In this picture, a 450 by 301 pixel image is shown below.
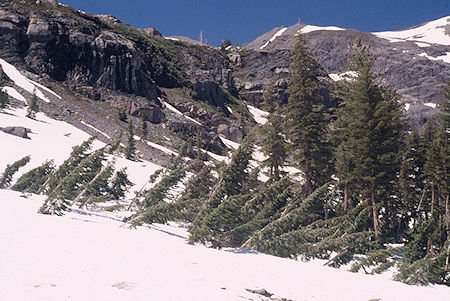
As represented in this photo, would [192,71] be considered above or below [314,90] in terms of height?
above

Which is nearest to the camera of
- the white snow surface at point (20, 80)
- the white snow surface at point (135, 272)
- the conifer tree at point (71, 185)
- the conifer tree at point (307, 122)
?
the white snow surface at point (135, 272)

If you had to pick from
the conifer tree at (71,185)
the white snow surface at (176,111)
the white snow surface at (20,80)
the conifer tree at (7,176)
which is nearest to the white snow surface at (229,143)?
the white snow surface at (176,111)

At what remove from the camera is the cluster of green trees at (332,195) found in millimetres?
12766

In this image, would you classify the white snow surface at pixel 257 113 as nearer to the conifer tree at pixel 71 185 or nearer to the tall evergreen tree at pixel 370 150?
the tall evergreen tree at pixel 370 150

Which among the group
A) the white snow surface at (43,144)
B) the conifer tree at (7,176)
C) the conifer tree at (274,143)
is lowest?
the conifer tree at (7,176)

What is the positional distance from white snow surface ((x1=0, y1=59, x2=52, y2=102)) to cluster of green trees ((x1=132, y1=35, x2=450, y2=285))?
124 ft

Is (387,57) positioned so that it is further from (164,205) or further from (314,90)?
(164,205)

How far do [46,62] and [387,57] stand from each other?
155 m

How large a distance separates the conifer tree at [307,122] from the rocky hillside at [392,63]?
80792mm

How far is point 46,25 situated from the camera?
5631 cm

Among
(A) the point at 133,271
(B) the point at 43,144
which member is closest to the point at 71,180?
(A) the point at 133,271

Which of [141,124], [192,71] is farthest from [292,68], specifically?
[192,71]

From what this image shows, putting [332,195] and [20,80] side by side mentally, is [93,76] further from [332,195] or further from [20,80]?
[332,195]

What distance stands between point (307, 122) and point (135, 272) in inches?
583
